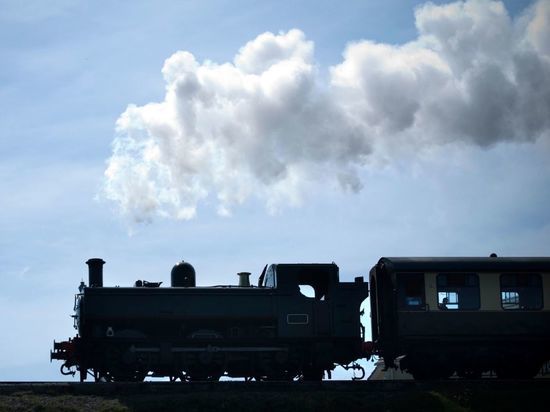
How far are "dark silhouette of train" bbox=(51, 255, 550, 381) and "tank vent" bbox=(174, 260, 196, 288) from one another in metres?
0.67

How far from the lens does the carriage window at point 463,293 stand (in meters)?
25.5

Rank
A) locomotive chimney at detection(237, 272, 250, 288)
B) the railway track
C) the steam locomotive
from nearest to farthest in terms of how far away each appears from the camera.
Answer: the railway track
the steam locomotive
locomotive chimney at detection(237, 272, 250, 288)

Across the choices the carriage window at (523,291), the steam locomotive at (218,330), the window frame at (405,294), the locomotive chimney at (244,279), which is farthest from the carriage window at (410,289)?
the locomotive chimney at (244,279)

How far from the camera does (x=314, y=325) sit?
84.2 ft

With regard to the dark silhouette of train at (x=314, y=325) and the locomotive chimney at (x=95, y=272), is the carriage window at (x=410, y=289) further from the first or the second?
the locomotive chimney at (x=95, y=272)

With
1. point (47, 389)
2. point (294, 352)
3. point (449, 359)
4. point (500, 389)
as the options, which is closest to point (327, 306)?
point (294, 352)

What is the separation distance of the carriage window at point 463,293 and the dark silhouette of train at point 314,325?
0.03 m

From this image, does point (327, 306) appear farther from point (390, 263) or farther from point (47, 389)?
point (47, 389)

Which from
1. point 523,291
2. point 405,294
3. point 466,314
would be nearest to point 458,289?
point 466,314

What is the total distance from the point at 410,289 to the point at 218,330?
236 inches

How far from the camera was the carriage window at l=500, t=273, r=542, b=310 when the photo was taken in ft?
84.4

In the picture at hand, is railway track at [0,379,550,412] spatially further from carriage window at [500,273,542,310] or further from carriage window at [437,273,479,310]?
carriage window at [500,273,542,310]

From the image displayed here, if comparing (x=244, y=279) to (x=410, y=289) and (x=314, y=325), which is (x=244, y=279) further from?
(x=410, y=289)

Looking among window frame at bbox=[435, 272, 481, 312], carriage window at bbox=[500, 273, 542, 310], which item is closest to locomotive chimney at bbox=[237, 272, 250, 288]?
window frame at bbox=[435, 272, 481, 312]
